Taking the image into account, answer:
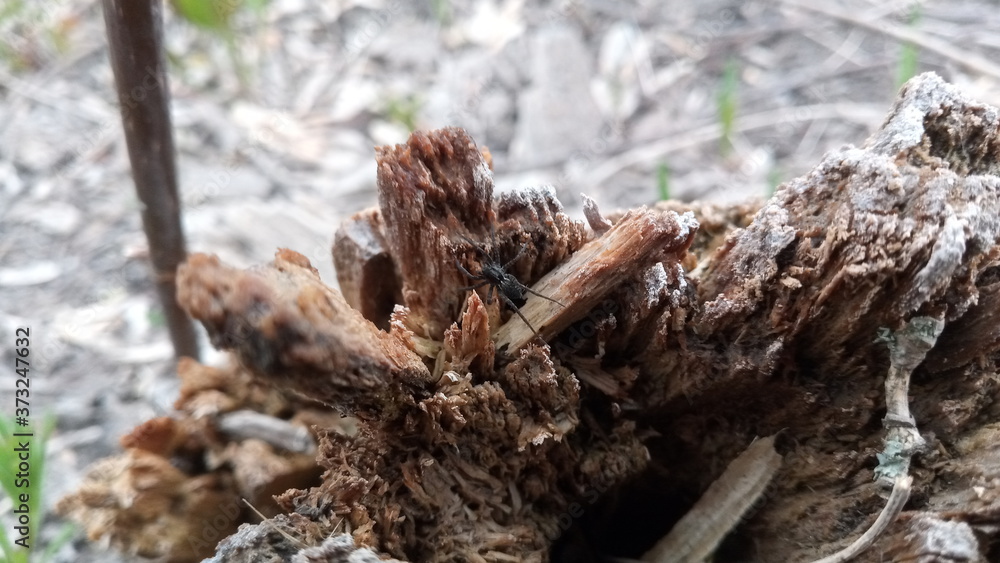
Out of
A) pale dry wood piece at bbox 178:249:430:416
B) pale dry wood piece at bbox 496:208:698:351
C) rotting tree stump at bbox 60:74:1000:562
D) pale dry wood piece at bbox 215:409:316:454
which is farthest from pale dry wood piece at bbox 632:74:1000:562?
pale dry wood piece at bbox 215:409:316:454

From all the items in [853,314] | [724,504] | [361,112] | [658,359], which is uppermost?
[361,112]

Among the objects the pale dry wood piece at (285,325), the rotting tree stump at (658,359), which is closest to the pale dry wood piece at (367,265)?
the rotting tree stump at (658,359)

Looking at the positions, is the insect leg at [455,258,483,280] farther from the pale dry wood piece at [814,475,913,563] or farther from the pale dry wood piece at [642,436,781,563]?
the pale dry wood piece at [814,475,913,563]

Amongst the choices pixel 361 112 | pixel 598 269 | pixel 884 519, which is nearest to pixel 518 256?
pixel 598 269

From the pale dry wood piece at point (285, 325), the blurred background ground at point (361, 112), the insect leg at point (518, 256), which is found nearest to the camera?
the pale dry wood piece at point (285, 325)

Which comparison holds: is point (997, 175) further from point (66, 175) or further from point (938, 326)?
point (66, 175)

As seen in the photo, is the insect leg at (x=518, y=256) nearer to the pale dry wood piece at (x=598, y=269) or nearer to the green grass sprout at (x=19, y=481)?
the pale dry wood piece at (x=598, y=269)

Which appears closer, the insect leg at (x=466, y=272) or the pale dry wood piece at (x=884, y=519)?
the pale dry wood piece at (x=884, y=519)

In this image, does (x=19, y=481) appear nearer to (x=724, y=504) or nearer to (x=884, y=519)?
(x=724, y=504)

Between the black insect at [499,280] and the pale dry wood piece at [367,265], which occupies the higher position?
the pale dry wood piece at [367,265]
